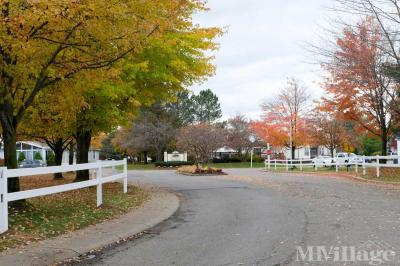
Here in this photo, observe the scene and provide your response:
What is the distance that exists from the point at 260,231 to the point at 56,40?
6.40 meters

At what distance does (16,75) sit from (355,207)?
9.37 meters

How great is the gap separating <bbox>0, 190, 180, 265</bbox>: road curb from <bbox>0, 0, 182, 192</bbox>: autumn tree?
3.24 metres

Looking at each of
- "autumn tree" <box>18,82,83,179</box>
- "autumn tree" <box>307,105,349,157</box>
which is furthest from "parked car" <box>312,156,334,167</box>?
"autumn tree" <box>18,82,83,179</box>

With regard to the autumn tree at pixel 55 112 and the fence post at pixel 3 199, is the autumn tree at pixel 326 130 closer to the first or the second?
the autumn tree at pixel 55 112

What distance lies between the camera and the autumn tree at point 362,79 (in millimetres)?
20828

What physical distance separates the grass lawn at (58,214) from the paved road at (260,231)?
1.62 metres

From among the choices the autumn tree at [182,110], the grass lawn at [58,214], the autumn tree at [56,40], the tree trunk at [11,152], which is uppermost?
the autumn tree at [182,110]

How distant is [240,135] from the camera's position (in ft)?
227

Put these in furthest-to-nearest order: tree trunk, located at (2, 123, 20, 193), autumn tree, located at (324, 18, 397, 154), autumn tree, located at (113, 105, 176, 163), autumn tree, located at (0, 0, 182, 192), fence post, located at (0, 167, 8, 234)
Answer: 1. autumn tree, located at (113, 105, 176, 163)
2. autumn tree, located at (324, 18, 397, 154)
3. tree trunk, located at (2, 123, 20, 193)
4. autumn tree, located at (0, 0, 182, 192)
5. fence post, located at (0, 167, 8, 234)

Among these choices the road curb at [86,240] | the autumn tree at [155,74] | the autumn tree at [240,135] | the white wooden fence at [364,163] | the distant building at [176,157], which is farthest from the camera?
the autumn tree at [240,135]

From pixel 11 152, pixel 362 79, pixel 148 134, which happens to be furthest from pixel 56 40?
pixel 148 134

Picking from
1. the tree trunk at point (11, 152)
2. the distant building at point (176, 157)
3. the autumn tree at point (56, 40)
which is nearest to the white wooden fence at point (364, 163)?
the autumn tree at point (56, 40)

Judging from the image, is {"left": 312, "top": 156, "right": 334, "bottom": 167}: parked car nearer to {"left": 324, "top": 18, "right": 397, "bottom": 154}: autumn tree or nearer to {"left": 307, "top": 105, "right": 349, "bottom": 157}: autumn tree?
{"left": 307, "top": 105, "right": 349, "bottom": 157}: autumn tree

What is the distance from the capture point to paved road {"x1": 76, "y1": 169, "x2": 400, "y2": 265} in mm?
7051
